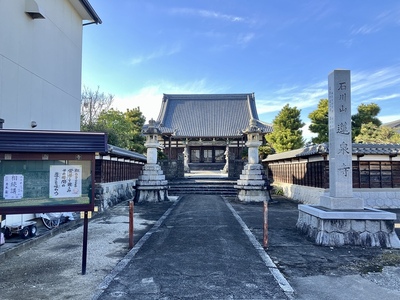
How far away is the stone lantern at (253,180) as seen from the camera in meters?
13.8

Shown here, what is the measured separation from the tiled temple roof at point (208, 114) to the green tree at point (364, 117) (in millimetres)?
8602

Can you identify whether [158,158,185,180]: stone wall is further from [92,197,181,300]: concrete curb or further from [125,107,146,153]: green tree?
[92,197,181,300]: concrete curb

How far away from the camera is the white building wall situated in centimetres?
695

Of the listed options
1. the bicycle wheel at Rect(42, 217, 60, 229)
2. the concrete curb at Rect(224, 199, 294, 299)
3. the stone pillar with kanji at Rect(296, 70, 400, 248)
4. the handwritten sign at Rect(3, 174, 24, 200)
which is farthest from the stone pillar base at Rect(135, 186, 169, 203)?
the handwritten sign at Rect(3, 174, 24, 200)

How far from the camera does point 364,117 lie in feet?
72.4

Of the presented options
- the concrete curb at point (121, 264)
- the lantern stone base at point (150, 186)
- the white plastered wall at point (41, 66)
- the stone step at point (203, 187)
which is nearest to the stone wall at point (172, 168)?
the stone step at point (203, 187)

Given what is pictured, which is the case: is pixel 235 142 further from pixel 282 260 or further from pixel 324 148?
pixel 282 260

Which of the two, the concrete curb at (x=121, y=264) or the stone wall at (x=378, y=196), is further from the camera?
the stone wall at (x=378, y=196)

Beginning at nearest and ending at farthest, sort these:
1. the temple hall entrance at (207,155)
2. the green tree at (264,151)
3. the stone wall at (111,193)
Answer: the stone wall at (111,193), the green tree at (264,151), the temple hall entrance at (207,155)

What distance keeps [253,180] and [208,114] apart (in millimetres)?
21692

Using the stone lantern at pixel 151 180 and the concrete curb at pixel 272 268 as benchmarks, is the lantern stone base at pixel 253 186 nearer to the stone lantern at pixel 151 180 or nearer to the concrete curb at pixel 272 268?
the stone lantern at pixel 151 180

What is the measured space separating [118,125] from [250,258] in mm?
19369

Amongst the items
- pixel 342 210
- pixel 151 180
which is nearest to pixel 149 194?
pixel 151 180

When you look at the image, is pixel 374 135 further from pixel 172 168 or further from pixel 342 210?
pixel 342 210
